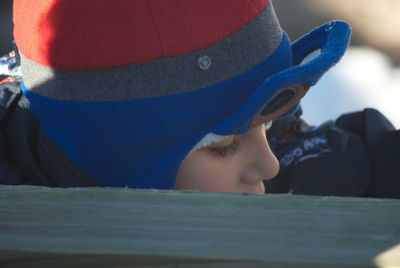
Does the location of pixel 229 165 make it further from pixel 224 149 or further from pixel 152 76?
pixel 152 76

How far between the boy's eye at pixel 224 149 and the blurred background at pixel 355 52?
1.18 meters

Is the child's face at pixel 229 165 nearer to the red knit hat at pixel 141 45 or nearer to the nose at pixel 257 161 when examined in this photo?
the nose at pixel 257 161

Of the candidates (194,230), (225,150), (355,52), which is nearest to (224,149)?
(225,150)

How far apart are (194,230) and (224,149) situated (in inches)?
22.5

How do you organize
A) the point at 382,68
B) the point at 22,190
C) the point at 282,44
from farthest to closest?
the point at 382,68, the point at 282,44, the point at 22,190

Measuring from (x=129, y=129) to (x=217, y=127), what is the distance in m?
0.13

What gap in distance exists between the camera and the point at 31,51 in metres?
1.01

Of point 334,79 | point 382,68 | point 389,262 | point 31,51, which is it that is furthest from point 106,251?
point 382,68

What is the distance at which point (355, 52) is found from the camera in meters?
2.61

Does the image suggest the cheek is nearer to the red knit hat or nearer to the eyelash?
the eyelash

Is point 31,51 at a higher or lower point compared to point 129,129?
higher

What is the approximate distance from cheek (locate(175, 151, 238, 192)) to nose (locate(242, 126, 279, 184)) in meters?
0.03

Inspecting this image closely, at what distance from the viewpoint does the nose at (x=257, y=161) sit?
3.46 feet

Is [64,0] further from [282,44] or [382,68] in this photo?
[382,68]
